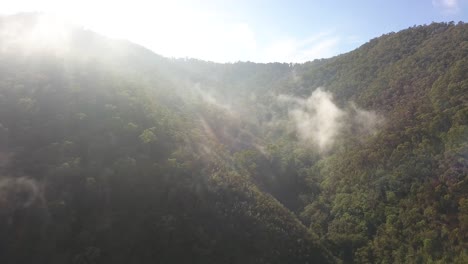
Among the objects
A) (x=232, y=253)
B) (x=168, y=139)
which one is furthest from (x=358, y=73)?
(x=232, y=253)

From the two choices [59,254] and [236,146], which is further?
[236,146]

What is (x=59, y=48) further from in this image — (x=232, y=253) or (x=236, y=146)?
(x=232, y=253)

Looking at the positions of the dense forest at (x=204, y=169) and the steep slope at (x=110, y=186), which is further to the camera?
the dense forest at (x=204, y=169)

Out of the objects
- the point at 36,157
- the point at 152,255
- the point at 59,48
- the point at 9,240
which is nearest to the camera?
the point at 9,240

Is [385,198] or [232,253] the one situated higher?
[385,198]

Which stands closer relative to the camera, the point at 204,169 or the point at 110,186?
the point at 110,186

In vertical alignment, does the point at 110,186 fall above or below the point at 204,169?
below

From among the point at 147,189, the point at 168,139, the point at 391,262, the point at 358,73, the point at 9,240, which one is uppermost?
the point at 358,73

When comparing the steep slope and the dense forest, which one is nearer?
the steep slope
